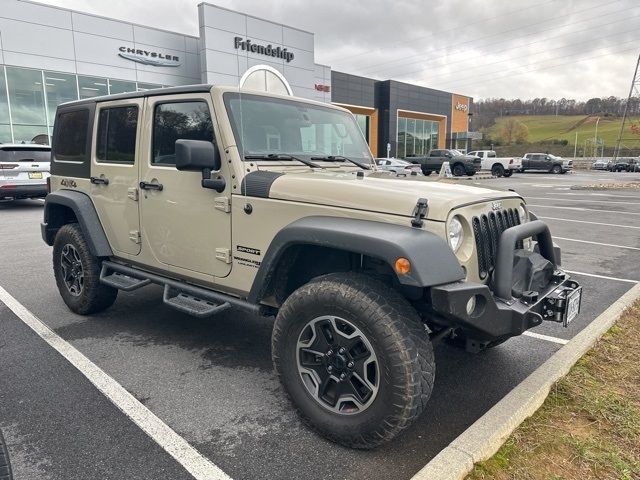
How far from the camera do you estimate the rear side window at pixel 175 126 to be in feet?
11.3

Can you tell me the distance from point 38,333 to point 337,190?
321 centimetres

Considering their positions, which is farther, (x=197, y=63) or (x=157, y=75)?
(x=197, y=63)

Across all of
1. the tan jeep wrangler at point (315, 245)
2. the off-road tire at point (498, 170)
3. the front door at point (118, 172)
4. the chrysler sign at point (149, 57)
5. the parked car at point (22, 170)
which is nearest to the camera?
the tan jeep wrangler at point (315, 245)

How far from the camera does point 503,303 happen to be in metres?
2.63

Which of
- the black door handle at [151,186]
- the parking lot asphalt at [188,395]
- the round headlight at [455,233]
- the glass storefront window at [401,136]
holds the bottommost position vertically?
the parking lot asphalt at [188,395]

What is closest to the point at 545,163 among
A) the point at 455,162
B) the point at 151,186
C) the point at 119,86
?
the point at 455,162

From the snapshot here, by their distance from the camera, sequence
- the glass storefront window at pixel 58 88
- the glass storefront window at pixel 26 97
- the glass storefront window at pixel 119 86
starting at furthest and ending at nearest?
the glass storefront window at pixel 119 86 → the glass storefront window at pixel 58 88 → the glass storefront window at pixel 26 97

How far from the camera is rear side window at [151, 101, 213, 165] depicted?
11.3ft

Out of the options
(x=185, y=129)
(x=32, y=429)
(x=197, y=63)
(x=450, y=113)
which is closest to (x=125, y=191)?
(x=185, y=129)

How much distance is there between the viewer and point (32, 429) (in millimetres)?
2852

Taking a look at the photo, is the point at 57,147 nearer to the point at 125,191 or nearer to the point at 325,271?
the point at 125,191

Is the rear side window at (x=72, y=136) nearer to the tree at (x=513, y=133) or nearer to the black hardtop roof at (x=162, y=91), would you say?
the black hardtop roof at (x=162, y=91)

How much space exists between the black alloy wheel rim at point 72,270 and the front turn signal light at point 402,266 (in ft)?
11.3

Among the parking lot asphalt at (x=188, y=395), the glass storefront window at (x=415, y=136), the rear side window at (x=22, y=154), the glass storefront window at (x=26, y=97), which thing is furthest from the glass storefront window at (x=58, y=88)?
the glass storefront window at (x=415, y=136)
